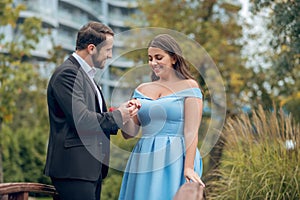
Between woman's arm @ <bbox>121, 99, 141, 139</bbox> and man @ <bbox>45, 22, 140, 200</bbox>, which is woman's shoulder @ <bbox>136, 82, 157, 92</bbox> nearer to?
woman's arm @ <bbox>121, 99, 141, 139</bbox>

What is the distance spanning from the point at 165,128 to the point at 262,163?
184 cm

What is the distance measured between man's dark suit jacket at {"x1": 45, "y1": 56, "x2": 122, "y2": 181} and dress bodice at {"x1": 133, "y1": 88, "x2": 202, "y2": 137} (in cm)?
37

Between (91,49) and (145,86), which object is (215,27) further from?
(91,49)

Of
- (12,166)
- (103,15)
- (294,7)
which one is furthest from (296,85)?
(103,15)

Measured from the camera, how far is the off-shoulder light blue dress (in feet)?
10.6

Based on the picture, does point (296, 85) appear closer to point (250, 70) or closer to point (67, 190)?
point (250, 70)

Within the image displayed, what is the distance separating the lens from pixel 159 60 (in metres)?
3.21

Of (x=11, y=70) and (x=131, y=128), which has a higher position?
(x=11, y=70)

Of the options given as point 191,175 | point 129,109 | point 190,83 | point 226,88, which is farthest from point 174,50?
point 226,88

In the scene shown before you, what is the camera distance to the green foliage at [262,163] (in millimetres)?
4668

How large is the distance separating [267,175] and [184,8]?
937 centimetres

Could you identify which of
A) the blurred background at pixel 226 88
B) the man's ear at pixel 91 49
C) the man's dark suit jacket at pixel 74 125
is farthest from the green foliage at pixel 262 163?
the man's ear at pixel 91 49

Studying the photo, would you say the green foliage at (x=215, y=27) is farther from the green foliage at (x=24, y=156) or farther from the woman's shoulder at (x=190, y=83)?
the woman's shoulder at (x=190, y=83)

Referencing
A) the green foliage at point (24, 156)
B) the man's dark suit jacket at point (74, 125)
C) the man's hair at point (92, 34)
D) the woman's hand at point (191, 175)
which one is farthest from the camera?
the green foliage at point (24, 156)
